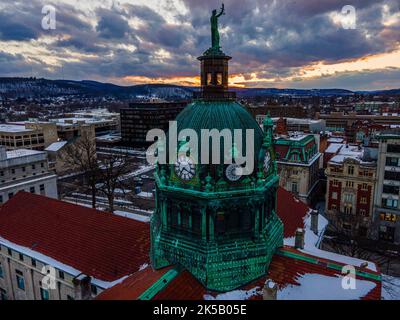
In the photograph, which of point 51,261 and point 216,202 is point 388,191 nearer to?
point 216,202

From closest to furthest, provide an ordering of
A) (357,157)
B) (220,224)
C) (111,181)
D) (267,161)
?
1. (220,224)
2. (267,161)
3. (357,157)
4. (111,181)

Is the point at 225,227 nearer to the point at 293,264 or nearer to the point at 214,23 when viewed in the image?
the point at 293,264

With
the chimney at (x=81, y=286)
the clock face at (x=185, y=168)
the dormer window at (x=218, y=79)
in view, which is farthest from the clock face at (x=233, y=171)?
the chimney at (x=81, y=286)

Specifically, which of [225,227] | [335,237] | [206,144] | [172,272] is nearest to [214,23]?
[206,144]

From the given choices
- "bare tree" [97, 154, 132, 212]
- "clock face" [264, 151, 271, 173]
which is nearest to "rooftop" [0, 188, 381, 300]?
"clock face" [264, 151, 271, 173]

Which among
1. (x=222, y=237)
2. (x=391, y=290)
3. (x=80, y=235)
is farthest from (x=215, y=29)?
(x=391, y=290)

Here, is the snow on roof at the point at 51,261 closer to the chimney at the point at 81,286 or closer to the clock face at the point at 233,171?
the chimney at the point at 81,286
